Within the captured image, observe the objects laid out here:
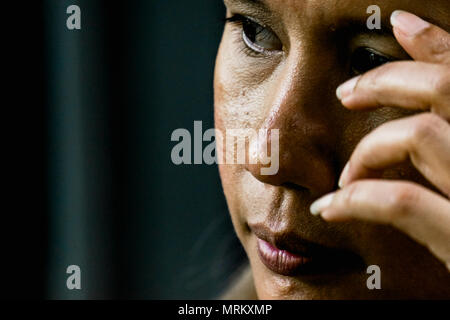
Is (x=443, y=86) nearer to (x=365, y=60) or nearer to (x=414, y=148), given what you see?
(x=414, y=148)

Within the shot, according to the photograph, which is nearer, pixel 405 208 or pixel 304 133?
pixel 405 208

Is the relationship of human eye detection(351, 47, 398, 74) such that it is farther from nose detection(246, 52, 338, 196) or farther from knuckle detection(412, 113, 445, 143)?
knuckle detection(412, 113, 445, 143)

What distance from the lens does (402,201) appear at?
29.8 inches

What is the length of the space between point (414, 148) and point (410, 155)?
1 cm

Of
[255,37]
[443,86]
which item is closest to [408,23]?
[443,86]

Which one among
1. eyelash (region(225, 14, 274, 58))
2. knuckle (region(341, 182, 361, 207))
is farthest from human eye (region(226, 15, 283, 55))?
knuckle (region(341, 182, 361, 207))

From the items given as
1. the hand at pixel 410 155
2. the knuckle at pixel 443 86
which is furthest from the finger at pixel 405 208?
the knuckle at pixel 443 86

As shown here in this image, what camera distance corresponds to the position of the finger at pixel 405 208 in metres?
0.76

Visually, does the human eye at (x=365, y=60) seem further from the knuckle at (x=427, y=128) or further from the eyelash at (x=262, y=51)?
the knuckle at (x=427, y=128)

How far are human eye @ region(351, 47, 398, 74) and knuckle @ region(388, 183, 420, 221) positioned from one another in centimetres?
25

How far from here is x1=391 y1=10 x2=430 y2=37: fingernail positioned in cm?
85
